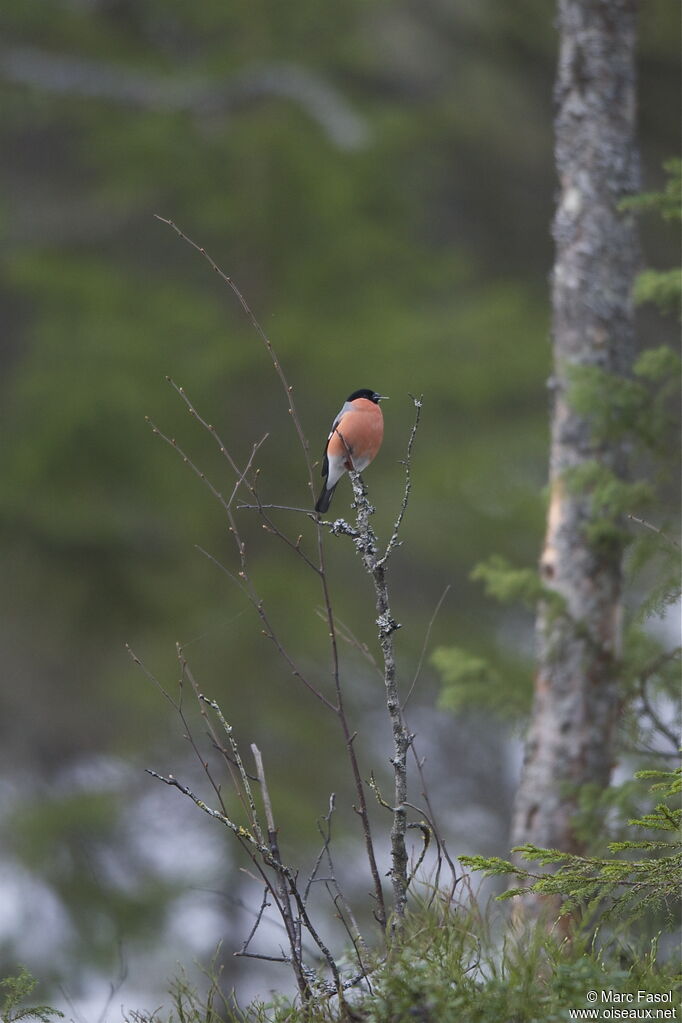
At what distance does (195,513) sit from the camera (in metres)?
9.02

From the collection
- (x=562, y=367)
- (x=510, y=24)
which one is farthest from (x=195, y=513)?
(x=510, y=24)

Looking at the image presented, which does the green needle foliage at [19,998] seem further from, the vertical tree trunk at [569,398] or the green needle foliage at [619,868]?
the vertical tree trunk at [569,398]

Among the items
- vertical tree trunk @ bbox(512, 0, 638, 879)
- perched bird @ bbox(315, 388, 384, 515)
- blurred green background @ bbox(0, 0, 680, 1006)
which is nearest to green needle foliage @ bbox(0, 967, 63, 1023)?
perched bird @ bbox(315, 388, 384, 515)

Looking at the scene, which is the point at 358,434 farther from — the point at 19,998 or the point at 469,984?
the point at 19,998

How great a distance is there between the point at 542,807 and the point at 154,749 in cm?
552

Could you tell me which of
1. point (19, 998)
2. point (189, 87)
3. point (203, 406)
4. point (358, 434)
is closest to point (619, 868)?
point (358, 434)

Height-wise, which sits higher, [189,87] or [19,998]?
[189,87]

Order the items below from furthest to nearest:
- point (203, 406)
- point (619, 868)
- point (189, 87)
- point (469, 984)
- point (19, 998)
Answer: point (189, 87)
point (203, 406)
point (19, 998)
point (469, 984)
point (619, 868)

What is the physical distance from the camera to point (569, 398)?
4.42 meters

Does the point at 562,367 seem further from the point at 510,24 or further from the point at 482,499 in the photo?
the point at 510,24

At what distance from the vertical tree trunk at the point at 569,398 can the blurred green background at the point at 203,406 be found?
3.24 m

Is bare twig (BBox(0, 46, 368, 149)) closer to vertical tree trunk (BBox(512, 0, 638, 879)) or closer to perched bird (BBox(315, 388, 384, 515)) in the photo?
vertical tree trunk (BBox(512, 0, 638, 879))

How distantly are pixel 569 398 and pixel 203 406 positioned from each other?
187 inches

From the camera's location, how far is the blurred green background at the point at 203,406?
28.5 feet
